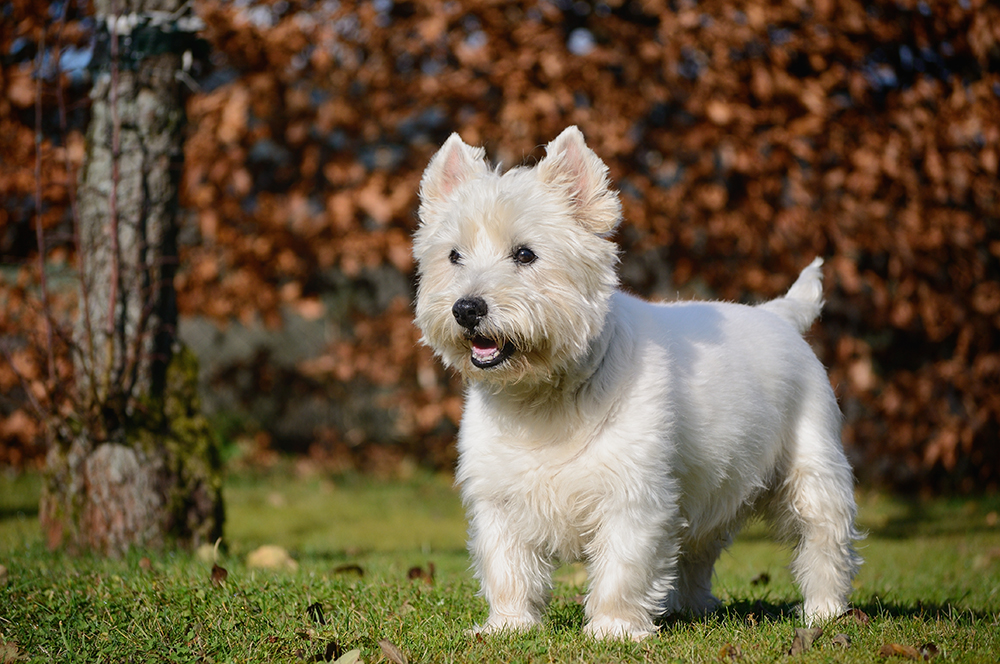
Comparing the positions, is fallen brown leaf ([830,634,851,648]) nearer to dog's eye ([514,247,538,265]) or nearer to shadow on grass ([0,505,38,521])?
dog's eye ([514,247,538,265])

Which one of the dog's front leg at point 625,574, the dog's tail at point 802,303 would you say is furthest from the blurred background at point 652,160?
the dog's front leg at point 625,574

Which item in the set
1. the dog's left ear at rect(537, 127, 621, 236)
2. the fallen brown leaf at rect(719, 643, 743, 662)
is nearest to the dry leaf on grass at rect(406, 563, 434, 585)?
the fallen brown leaf at rect(719, 643, 743, 662)

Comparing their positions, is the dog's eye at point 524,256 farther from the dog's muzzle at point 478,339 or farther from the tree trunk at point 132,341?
the tree trunk at point 132,341

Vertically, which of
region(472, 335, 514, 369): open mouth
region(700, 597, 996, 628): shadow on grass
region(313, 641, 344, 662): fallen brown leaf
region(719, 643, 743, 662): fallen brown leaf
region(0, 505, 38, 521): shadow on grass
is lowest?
region(0, 505, 38, 521): shadow on grass

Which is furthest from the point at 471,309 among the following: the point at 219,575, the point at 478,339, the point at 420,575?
the point at 420,575

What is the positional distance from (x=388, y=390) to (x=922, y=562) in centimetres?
507

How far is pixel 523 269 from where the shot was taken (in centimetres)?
368

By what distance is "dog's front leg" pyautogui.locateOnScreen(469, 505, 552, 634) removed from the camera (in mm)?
3691

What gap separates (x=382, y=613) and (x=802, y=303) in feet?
8.60

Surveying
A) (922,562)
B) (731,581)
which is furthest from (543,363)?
(922,562)

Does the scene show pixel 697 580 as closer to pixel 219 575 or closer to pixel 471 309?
pixel 471 309

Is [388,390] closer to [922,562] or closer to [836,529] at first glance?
[922,562]

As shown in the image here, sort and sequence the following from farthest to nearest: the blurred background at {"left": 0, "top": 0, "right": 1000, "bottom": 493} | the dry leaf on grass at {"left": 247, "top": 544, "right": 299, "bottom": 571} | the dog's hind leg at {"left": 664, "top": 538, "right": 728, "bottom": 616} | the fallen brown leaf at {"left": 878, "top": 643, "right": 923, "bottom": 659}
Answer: the blurred background at {"left": 0, "top": 0, "right": 1000, "bottom": 493}
the dry leaf on grass at {"left": 247, "top": 544, "right": 299, "bottom": 571}
the dog's hind leg at {"left": 664, "top": 538, "right": 728, "bottom": 616}
the fallen brown leaf at {"left": 878, "top": 643, "right": 923, "bottom": 659}

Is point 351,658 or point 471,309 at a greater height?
point 471,309
